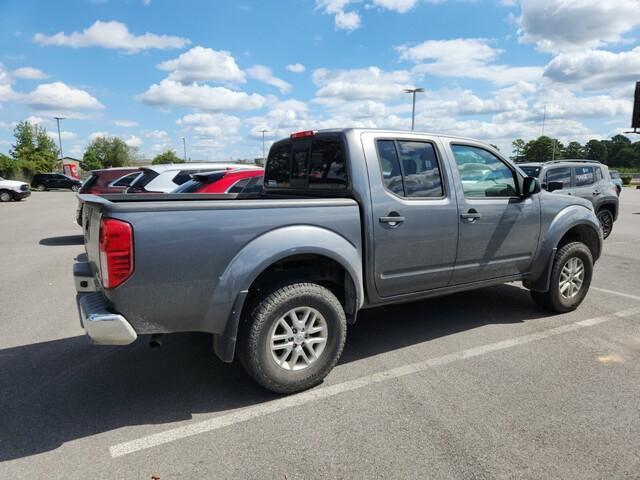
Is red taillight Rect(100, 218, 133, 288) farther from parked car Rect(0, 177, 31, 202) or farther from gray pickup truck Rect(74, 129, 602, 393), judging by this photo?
parked car Rect(0, 177, 31, 202)

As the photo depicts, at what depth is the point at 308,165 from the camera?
4.30 meters

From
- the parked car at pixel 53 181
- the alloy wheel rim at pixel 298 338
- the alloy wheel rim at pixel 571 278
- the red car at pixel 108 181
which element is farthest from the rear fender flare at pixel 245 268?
the parked car at pixel 53 181

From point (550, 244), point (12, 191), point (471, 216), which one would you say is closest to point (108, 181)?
point (471, 216)

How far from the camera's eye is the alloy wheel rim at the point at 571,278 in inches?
200

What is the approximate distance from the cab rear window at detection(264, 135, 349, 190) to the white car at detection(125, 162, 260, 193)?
14.2ft

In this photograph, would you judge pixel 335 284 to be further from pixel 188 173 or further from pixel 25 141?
pixel 25 141

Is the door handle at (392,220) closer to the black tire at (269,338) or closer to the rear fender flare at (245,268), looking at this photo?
the rear fender flare at (245,268)

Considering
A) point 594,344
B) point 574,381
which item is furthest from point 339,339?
point 594,344

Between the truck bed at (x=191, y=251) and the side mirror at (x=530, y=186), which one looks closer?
the truck bed at (x=191, y=251)

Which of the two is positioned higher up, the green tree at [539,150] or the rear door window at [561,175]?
the green tree at [539,150]

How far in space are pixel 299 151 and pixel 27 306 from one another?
3.93 metres

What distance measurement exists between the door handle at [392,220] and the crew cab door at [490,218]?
700 mm

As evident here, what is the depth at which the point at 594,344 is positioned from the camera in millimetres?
4289

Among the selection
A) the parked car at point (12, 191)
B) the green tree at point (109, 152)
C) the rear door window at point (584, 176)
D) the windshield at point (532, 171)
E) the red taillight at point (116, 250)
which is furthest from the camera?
the green tree at point (109, 152)
